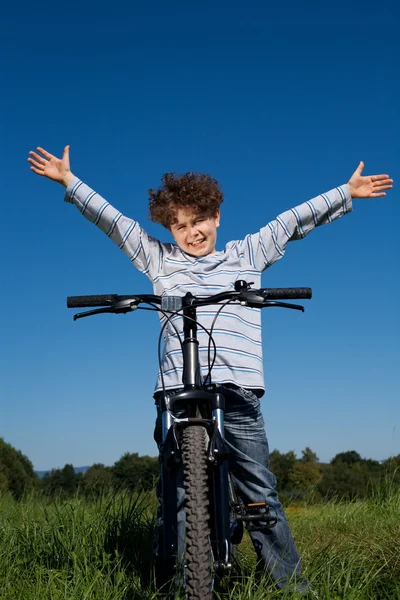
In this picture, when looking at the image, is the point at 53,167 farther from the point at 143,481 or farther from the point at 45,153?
the point at 143,481

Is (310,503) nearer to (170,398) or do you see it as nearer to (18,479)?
(170,398)

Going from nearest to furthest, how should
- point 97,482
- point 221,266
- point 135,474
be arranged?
point 221,266, point 97,482, point 135,474

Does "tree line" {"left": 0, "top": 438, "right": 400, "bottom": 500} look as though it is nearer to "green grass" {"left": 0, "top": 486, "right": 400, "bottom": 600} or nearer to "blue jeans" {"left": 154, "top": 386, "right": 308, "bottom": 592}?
"green grass" {"left": 0, "top": 486, "right": 400, "bottom": 600}

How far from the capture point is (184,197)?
13.4 ft

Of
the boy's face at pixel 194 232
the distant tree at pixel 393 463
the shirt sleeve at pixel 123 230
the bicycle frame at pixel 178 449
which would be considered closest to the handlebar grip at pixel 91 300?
the bicycle frame at pixel 178 449

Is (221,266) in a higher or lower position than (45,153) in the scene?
lower

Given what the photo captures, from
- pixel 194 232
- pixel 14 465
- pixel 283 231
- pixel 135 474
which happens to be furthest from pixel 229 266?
pixel 14 465

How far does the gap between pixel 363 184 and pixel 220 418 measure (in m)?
1.94

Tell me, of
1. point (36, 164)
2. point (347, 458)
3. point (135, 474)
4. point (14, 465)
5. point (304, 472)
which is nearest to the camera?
point (36, 164)

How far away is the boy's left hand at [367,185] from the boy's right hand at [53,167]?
1.66 metres

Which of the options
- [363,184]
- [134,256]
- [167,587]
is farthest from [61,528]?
[363,184]

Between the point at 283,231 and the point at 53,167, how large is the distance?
1.37 metres

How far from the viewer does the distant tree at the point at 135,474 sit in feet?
20.2

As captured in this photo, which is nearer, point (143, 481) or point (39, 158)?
point (39, 158)
